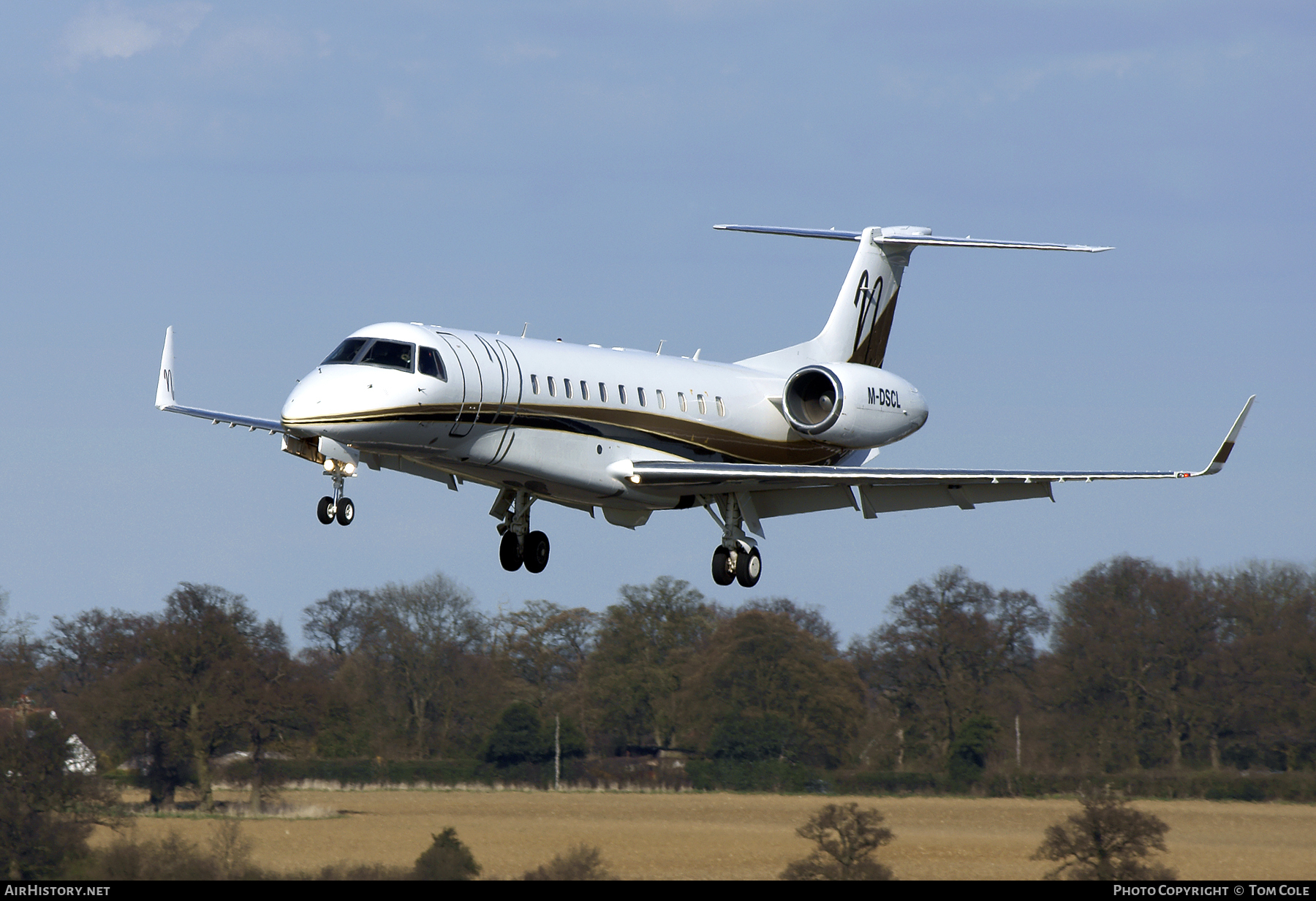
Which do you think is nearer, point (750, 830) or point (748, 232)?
point (748, 232)

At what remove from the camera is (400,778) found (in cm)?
5459

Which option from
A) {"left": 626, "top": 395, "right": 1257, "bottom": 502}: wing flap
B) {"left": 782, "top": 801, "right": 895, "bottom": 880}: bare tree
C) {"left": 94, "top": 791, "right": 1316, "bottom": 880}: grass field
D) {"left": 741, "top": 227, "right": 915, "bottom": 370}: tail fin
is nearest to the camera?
{"left": 626, "top": 395, "right": 1257, "bottom": 502}: wing flap

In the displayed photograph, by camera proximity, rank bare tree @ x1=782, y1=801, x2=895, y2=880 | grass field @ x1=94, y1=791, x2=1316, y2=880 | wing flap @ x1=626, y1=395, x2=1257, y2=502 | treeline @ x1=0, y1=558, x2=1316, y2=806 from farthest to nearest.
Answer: treeline @ x1=0, y1=558, x2=1316, y2=806
grass field @ x1=94, y1=791, x2=1316, y2=880
bare tree @ x1=782, y1=801, x2=895, y2=880
wing flap @ x1=626, y1=395, x2=1257, y2=502

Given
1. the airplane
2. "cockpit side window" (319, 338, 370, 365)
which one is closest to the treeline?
the airplane

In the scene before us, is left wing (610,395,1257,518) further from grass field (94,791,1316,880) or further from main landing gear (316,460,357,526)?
grass field (94,791,1316,880)

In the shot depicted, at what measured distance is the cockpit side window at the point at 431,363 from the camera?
76.2 feet

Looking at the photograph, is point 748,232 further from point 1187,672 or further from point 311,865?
point 1187,672

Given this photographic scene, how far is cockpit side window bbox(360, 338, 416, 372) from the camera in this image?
2305 cm

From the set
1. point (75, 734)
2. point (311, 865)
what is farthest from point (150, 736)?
point (311, 865)

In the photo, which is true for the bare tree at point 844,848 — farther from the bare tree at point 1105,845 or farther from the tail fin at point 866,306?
the tail fin at point 866,306

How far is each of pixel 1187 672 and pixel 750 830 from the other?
17639mm

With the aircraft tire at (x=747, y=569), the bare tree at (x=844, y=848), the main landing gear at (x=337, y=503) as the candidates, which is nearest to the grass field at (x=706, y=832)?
the bare tree at (x=844, y=848)

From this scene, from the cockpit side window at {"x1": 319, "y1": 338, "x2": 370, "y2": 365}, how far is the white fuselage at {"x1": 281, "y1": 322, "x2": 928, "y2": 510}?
0.12 m

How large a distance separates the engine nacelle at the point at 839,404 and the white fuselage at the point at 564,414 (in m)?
0.04
